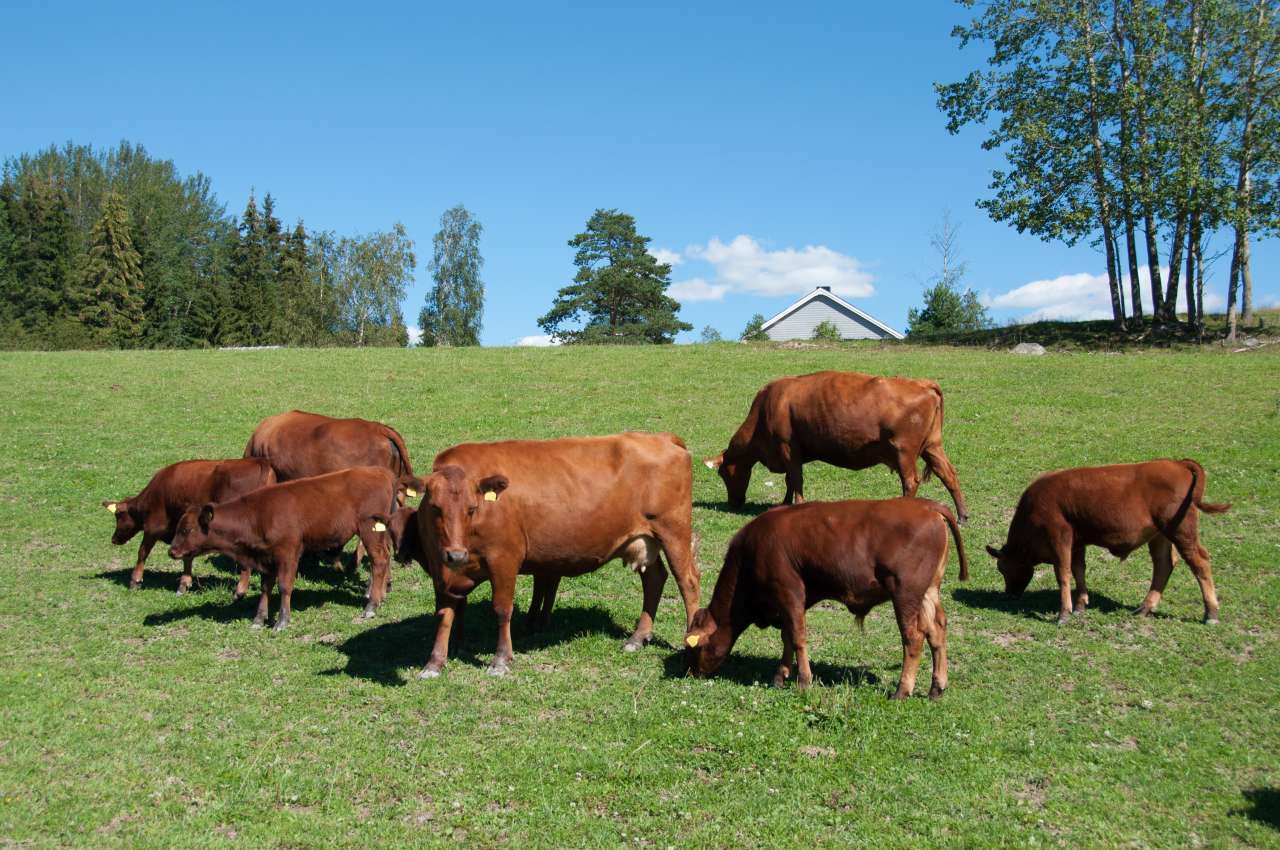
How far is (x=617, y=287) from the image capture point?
74625 millimetres

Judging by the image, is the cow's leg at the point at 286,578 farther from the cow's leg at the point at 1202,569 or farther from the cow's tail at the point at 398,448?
the cow's leg at the point at 1202,569

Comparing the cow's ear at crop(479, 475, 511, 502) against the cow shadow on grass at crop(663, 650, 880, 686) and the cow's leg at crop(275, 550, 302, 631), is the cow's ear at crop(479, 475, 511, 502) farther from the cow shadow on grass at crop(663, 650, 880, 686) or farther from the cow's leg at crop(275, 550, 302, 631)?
the cow's leg at crop(275, 550, 302, 631)

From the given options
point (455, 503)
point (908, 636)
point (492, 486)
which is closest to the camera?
point (908, 636)

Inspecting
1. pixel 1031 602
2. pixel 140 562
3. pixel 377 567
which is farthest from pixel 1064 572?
pixel 140 562

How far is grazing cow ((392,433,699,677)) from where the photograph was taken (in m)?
9.49

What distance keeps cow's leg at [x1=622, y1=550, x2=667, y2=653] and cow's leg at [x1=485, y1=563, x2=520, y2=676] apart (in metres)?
1.29

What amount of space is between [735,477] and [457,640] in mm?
7583

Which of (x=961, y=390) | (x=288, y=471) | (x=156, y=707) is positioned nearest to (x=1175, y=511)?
(x=156, y=707)

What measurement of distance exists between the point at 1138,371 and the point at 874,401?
17.0 m

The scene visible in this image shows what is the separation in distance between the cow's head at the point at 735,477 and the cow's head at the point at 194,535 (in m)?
8.19

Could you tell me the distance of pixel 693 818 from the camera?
22.6 feet

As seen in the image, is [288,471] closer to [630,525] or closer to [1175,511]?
[630,525]

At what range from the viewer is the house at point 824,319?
67938 millimetres

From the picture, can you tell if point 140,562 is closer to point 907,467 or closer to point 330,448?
point 330,448
